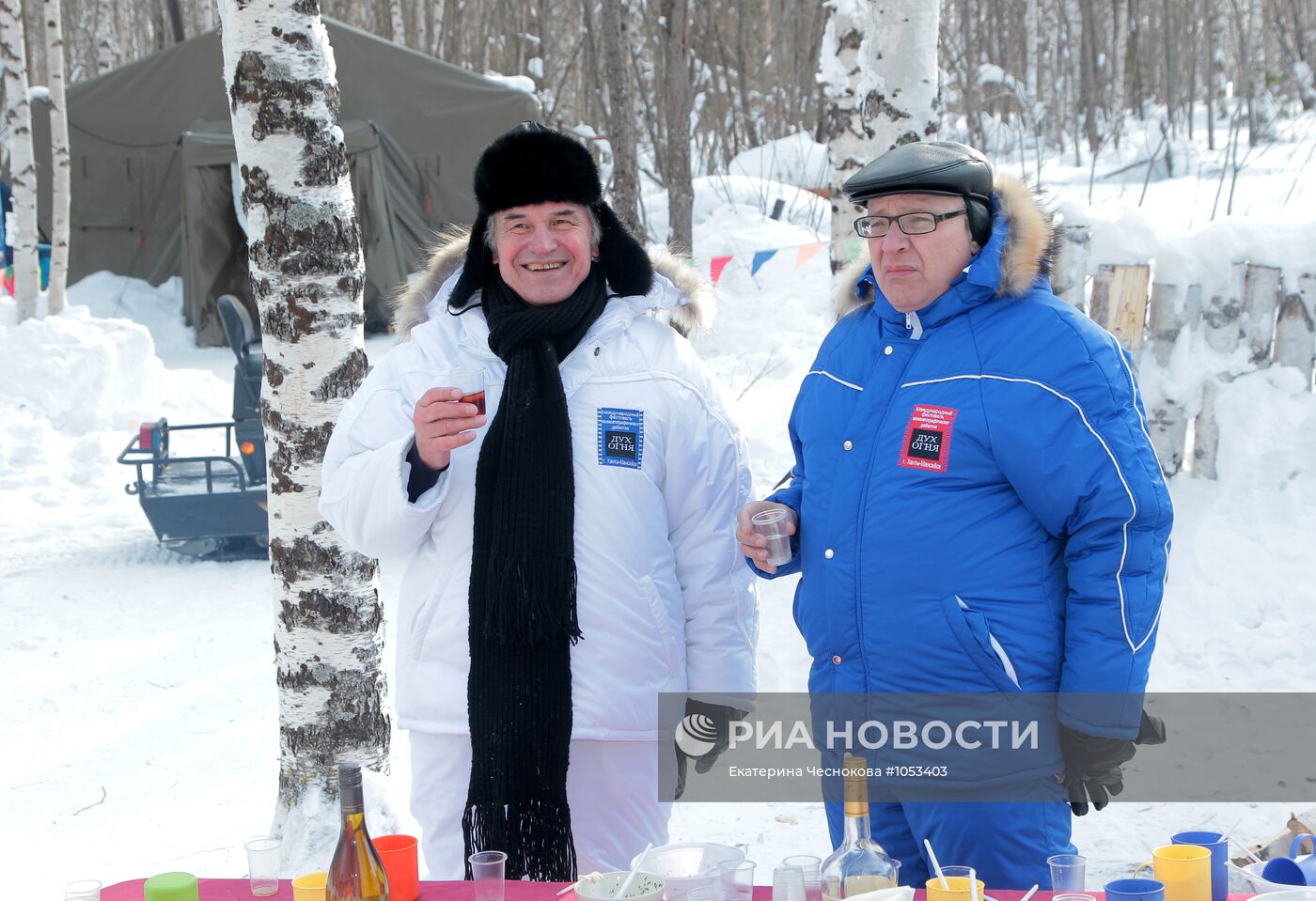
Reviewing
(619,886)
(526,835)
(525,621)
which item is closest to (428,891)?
(619,886)

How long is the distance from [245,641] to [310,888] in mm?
4701

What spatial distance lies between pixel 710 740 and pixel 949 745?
0.50 metres

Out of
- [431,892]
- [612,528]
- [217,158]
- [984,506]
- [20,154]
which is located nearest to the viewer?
[431,892]

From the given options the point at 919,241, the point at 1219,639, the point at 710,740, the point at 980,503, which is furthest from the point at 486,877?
the point at 1219,639

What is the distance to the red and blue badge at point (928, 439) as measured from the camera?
7.75 ft

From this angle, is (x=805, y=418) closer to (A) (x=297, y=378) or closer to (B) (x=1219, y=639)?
(A) (x=297, y=378)

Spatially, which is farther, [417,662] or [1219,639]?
[1219,639]

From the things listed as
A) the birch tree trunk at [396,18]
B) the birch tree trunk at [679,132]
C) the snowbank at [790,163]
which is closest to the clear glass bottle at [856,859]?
the birch tree trunk at [679,132]

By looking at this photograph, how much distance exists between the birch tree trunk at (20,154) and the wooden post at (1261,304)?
10.6 meters

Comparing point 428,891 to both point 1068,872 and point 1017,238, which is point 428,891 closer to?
point 1068,872

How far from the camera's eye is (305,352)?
3.80 meters

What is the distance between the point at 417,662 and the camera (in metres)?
2.65

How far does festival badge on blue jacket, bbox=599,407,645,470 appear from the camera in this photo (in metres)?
2.63

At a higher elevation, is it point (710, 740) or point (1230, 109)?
point (1230, 109)
